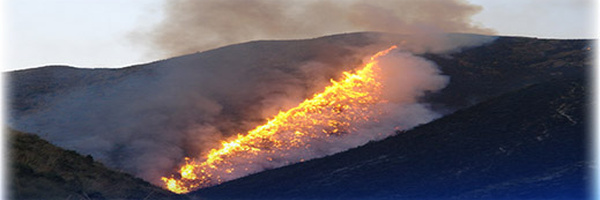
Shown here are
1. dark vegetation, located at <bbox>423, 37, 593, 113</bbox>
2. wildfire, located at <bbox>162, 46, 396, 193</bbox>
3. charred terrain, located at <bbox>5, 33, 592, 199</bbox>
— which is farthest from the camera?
dark vegetation, located at <bbox>423, 37, 593, 113</bbox>

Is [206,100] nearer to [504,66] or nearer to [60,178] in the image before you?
[504,66]

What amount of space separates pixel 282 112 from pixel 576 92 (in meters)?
24.6

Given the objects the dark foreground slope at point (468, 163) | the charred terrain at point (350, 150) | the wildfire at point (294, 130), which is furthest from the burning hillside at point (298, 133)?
the dark foreground slope at point (468, 163)

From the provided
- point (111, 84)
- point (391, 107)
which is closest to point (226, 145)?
point (391, 107)

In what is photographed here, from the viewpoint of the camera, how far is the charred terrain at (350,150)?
39.5 m

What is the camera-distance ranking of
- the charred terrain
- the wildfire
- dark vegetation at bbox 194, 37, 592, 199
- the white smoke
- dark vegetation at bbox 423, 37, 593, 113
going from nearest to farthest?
the charred terrain → dark vegetation at bbox 194, 37, 592, 199 → the wildfire → the white smoke → dark vegetation at bbox 423, 37, 593, 113

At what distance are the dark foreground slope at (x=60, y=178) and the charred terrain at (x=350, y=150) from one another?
87mm

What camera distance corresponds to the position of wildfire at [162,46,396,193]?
4972cm

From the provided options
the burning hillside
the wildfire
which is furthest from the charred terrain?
the wildfire

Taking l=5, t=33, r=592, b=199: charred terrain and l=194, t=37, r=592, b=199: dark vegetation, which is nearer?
l=5, t=33, r=592, b=199: charred terrain

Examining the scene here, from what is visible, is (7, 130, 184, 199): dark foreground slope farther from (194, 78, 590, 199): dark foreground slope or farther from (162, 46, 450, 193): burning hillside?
(162, 46, 450, 193): burning hillside

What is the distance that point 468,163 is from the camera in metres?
44.2

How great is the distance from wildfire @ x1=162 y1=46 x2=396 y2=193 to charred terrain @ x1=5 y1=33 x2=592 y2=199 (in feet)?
5.85

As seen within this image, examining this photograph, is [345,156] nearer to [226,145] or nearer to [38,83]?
[226,145]
